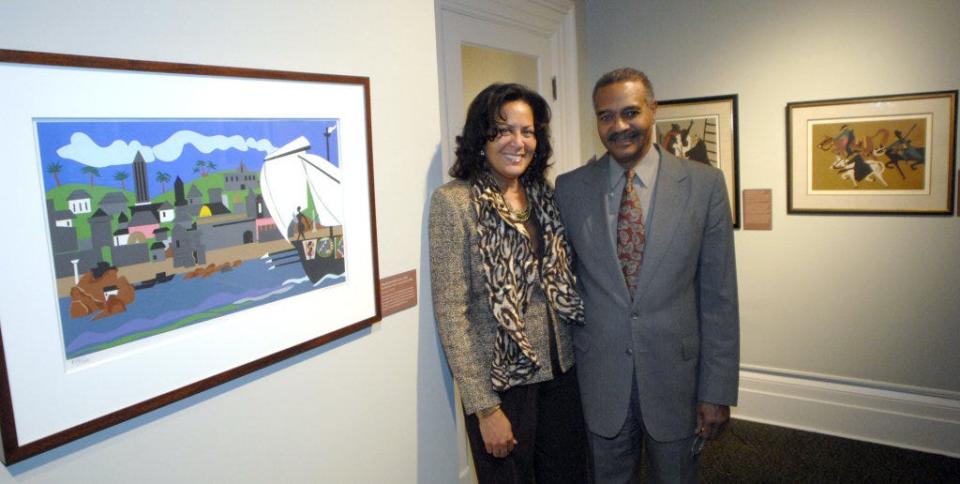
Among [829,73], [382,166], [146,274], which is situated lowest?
[146,274]

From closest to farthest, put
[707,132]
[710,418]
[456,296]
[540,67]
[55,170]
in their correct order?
[55,170], [456,296], [710,418], [540,67], [707,132]

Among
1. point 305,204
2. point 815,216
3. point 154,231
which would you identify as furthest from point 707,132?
point 154,231

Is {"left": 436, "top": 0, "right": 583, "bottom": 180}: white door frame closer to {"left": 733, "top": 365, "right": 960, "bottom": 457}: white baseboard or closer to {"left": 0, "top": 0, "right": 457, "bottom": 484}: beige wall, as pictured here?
{"left": 0, "top": 0, "right": 457, "bottom": 484}: beige wall

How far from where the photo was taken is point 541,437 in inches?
68.1

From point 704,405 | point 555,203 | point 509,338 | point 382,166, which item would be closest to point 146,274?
point 382,166

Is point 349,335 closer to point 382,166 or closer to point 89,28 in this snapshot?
point 382,166

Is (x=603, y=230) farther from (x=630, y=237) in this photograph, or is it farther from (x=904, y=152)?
(x=904, y=152)

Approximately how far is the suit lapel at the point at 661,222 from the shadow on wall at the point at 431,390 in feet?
1.94

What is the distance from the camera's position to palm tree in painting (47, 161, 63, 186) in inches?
33.0

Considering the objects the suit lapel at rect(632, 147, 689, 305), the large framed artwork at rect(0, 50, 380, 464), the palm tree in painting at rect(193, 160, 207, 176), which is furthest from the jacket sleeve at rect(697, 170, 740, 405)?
the palm tree in painting at rect(193, 160, 207, 176)

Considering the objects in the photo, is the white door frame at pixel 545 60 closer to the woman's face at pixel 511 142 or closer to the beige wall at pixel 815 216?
the beige wall at pixel 815 216

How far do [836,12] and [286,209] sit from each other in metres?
2.72

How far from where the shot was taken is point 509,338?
156 centimetres

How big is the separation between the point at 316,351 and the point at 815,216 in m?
2.56
